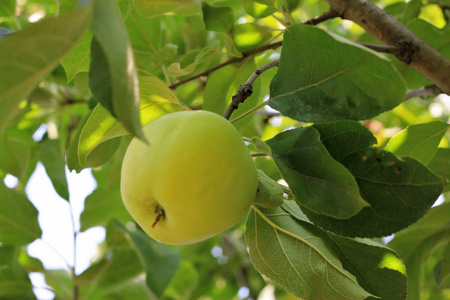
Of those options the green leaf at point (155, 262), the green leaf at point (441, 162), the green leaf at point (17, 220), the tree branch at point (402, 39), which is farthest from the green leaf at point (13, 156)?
the green leaf at point (441, 162)

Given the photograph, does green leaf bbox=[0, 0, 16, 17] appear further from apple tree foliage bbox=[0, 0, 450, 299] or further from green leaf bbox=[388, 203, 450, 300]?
green leaf bbox=[388, 203, 450, 300]

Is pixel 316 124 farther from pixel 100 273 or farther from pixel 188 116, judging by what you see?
pixel 100 273

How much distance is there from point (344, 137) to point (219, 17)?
1.90ft

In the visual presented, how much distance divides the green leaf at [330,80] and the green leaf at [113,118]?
24 cm

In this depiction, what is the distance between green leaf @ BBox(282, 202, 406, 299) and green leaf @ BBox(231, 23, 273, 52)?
548 mm

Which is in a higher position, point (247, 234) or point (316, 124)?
point (316, 124)

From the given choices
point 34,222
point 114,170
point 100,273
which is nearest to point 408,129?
point 114,170

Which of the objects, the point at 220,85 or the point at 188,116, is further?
the point at 220,85

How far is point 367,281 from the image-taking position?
3.13 ft

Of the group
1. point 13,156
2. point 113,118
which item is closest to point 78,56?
point 113,118

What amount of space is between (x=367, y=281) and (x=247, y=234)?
0.91 feet

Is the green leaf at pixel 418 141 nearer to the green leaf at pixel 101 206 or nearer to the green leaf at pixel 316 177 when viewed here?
the green leaf at pixel 316 177

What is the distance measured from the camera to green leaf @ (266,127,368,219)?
72 centimetres

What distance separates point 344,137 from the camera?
0.80 m
